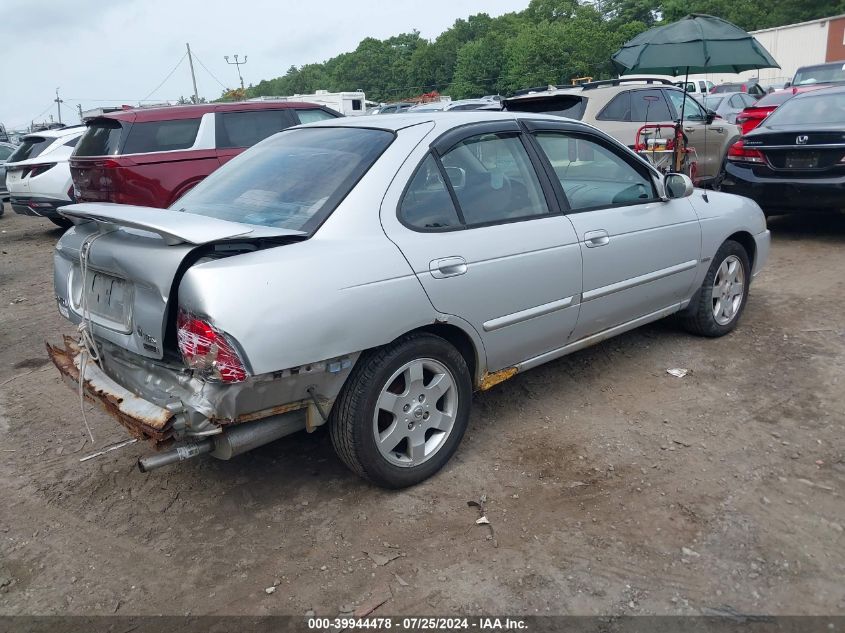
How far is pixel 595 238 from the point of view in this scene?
389 centimetres

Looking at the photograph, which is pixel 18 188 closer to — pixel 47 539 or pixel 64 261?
pixel 64 261

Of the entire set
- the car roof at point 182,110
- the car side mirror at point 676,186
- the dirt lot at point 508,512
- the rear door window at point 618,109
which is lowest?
the dirt lot at point 508,512

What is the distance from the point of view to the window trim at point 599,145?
12.7ft

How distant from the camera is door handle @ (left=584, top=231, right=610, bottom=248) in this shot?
385 centimetres

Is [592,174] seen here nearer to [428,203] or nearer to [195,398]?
[428,203]

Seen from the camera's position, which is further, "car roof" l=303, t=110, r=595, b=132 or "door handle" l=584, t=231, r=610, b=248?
"door handle" l=584, t=231, r=610, b=248

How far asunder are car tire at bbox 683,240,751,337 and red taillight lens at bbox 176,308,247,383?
11.4ft

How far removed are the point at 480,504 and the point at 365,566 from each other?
639mm

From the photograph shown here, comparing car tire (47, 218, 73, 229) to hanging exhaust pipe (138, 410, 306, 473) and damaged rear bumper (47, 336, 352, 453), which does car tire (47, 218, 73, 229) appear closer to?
damaged rear bumper (47, 336, 352, 453)

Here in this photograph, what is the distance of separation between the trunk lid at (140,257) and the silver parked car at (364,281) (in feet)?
0.04

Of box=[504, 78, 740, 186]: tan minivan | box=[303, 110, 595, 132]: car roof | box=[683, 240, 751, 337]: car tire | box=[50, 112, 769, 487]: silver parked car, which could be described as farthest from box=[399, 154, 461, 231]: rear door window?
box=[504, 78, 740, 186]: tan minivan

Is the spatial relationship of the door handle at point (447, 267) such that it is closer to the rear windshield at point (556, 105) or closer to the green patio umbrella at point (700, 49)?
the rear windshield at point (556, 105)

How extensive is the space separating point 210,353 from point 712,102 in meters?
20.3

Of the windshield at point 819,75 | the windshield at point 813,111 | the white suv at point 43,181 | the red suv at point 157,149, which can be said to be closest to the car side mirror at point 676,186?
the windshield at point 813,111
